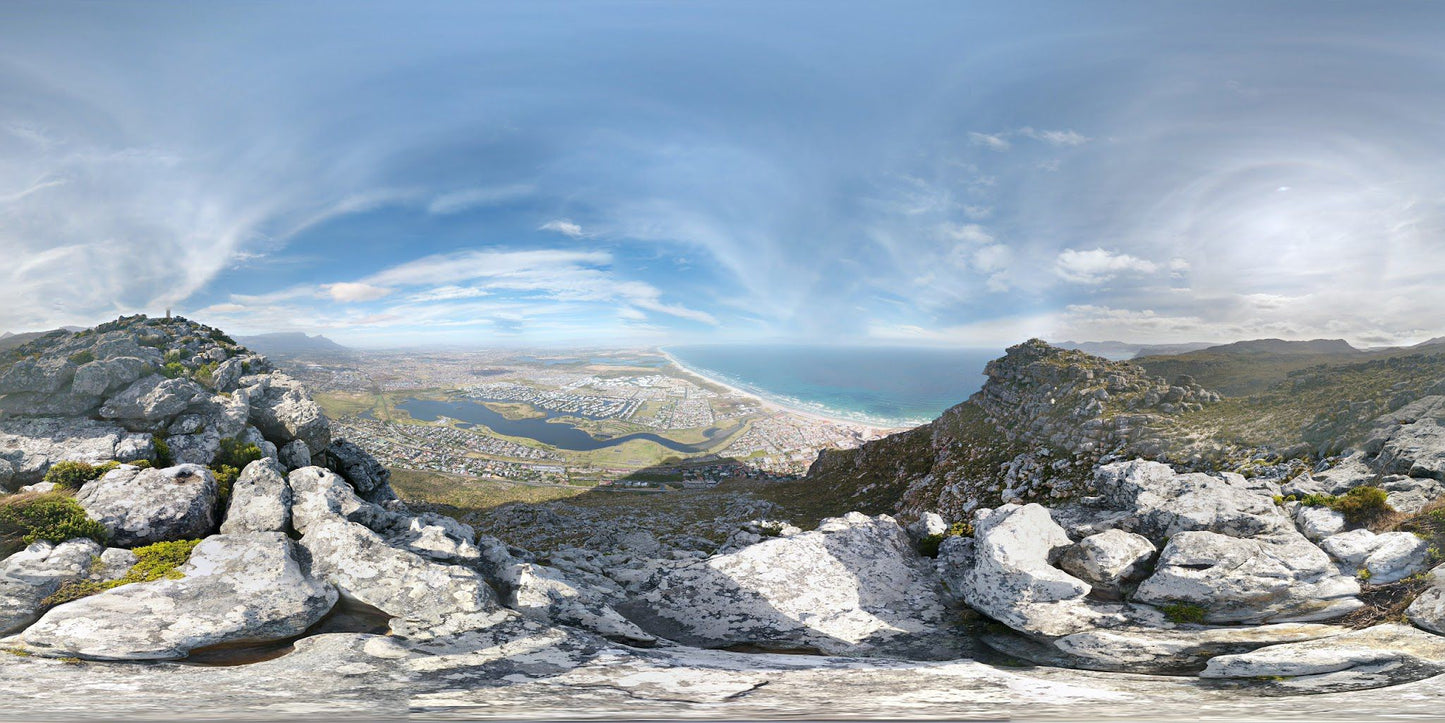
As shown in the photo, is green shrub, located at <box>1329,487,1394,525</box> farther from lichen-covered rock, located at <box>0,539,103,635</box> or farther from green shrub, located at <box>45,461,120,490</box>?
green shrub, located at <box>45,461,120,490</box>

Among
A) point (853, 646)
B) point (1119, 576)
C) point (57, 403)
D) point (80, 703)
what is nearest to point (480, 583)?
point (80, 703)

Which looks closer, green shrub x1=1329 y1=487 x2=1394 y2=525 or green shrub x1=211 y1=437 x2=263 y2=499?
green shrub x1=1329 y1=487 x2=1394 y2=525

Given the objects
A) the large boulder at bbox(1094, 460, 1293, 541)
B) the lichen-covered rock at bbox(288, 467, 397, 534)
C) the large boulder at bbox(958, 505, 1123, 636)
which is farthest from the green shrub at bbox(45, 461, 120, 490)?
the large boulder at bbox(1094, 460, 1293, 541)

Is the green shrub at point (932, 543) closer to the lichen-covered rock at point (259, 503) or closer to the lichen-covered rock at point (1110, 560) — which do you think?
the lichen-covered rock at point (1110, 560)

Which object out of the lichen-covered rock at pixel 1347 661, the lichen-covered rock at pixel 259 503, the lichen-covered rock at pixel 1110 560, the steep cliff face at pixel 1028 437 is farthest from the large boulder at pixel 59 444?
the steep cliff face at pixel 1028 437

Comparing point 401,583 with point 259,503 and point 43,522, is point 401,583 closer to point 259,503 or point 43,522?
point 259,503

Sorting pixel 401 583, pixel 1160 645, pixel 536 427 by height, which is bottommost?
pixel 1160 645

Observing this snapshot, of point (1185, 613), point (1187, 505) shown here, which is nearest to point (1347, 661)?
point (1185, 613)
